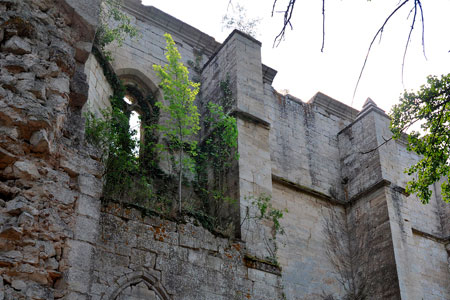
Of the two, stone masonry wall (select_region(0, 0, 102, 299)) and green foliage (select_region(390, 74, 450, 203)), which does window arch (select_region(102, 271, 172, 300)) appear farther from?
green foliage (select_region(390, 74, 450, 203))

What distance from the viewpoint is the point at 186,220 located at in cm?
761

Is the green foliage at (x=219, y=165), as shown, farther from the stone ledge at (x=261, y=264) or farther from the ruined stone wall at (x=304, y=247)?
the ruined stone wall at (x=304, y=247)

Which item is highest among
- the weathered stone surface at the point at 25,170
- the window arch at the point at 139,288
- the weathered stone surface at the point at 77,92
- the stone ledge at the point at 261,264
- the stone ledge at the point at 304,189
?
the stone ledge at the point at 304,189

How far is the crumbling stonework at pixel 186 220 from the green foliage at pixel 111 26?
0.46 meters

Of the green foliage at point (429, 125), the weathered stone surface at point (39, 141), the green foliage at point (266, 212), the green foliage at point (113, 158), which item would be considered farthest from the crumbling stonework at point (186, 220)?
the green foliage at point (429, 125)

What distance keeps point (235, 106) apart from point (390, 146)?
4220 mm

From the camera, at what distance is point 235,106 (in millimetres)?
9984

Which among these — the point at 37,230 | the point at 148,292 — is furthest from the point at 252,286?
the point at 37,230

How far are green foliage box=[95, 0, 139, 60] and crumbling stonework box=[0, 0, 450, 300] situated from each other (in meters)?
Answer: 0.46

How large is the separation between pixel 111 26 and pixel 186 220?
192 inches

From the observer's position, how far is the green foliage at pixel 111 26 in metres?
8.97

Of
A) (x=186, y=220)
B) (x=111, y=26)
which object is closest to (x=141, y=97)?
(x=111, y=26)

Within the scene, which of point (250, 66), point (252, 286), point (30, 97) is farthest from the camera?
point (250, 66)

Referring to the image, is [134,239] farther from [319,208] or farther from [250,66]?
[319,208]
